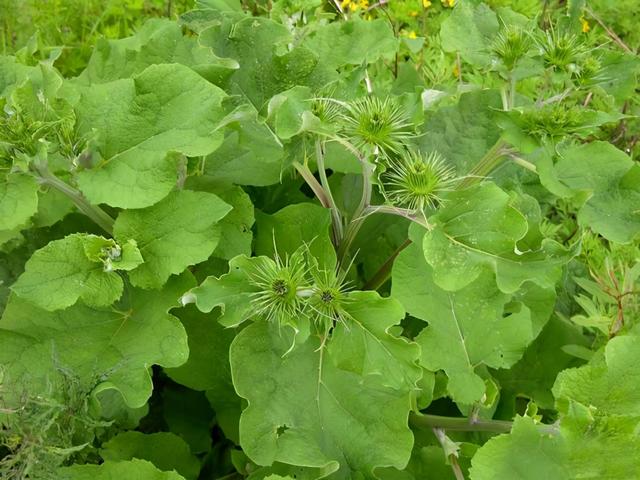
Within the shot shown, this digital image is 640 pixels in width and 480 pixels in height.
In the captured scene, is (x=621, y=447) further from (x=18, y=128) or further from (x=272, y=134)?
(x=18, y=128)

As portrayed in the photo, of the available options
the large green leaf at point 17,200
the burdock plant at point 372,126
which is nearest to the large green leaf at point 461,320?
the burdock plant at point 372,126

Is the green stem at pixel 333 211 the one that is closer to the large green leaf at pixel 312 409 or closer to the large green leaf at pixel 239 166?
the large green leaf at pixel 239 166

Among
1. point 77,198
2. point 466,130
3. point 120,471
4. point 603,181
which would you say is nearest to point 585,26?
point 466,130

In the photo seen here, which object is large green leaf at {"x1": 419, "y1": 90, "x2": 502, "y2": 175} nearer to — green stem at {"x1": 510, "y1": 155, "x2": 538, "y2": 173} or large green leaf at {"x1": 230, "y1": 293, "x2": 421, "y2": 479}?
green stem at {"x1": 510, "y1": 155, "x2": 538, "y2": 173}

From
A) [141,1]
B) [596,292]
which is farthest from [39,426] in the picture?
[141,1]

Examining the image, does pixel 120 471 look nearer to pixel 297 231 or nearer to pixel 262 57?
pixel 297 231

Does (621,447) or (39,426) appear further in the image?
(39,426)

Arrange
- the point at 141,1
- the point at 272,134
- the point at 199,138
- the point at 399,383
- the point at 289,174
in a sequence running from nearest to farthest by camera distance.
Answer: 1. the point at 399,383
2. the point at 199,138
3. the point at 272,134
4. the point at 289,174
5. the point at 141,1
